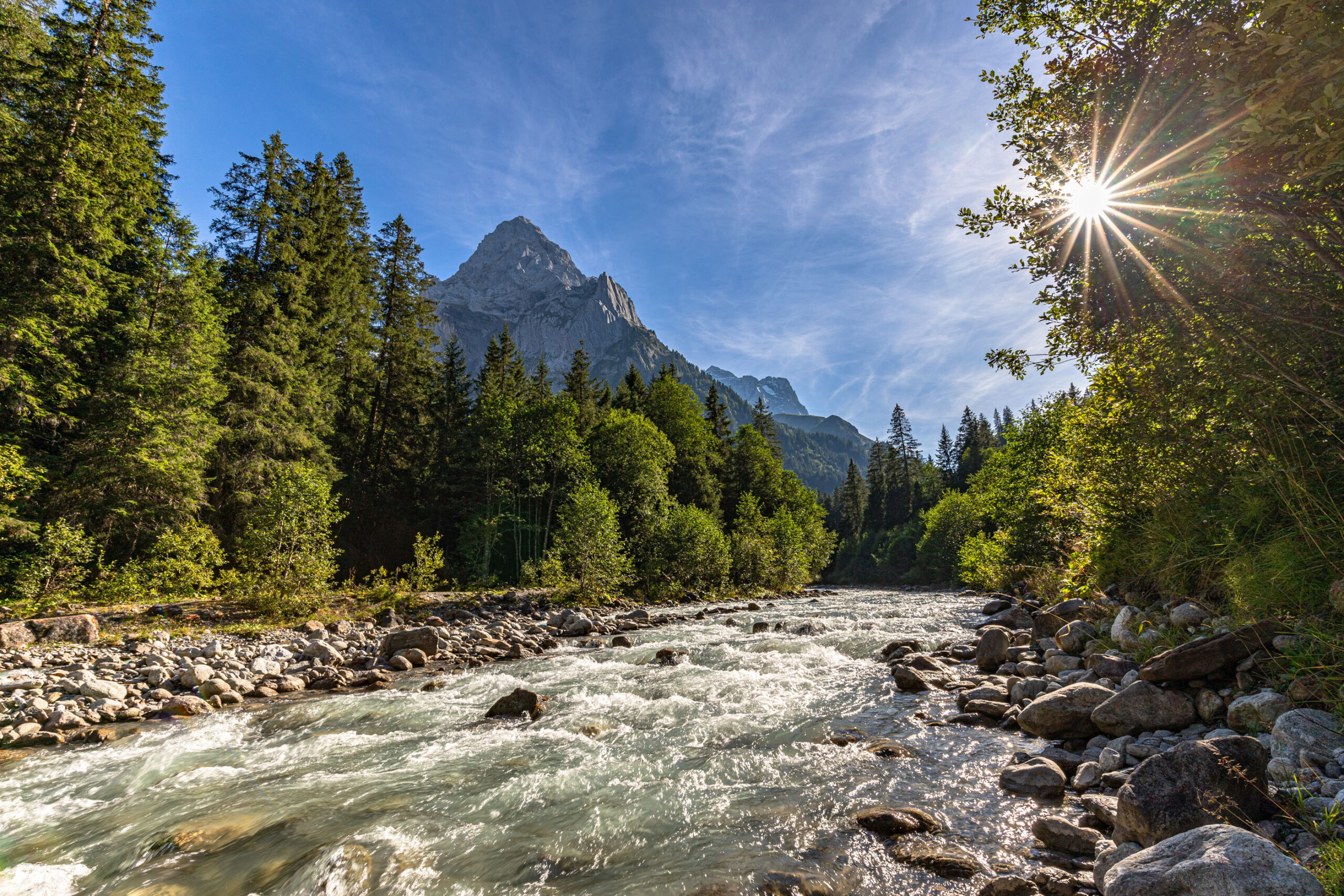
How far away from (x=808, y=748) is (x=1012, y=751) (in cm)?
242

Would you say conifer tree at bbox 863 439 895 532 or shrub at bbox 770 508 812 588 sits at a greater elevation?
conifer tree at bbox 863 439 895 532

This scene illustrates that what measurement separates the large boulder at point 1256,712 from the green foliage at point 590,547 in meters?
21.7

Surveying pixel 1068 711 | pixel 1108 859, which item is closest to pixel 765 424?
pixel 1068 711

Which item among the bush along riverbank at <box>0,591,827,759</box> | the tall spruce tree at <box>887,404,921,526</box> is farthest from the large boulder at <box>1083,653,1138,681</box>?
the tall spruce tree at <box>887,404,921,526</box>

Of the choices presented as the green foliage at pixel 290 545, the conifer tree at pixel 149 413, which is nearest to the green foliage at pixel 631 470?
the green foliage at pixel 290 545

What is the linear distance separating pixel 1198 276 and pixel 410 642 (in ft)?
52.6

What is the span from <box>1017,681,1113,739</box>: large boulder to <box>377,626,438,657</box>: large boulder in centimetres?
1271

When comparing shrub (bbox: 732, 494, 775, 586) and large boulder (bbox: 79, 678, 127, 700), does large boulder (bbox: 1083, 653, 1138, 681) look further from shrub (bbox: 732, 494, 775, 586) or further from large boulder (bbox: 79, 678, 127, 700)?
shrub (bbox: 732, 494, 775, 586)

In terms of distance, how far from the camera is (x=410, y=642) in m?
12.6

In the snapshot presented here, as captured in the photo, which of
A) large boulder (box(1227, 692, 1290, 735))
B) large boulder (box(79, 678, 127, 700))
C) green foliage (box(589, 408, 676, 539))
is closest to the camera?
large boulder (box(1227, 692, 1290, 735))

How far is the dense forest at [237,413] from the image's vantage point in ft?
45.1

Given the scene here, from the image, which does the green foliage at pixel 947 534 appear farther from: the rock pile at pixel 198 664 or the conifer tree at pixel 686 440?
the rock pile at pixel 198 664

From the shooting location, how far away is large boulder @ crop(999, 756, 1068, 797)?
493 cm

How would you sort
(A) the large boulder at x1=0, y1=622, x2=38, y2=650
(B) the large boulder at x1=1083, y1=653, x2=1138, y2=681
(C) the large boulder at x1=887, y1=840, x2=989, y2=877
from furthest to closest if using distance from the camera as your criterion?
(A) the large boulder at x1=0, y1=622, x2=38, y2=650 → (B) the large boulder at x1=1083, y1=653, x2=1138, y2=681 → (C) the large boulder at x1=887, y1=840, x2=989, y2=877
